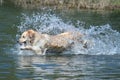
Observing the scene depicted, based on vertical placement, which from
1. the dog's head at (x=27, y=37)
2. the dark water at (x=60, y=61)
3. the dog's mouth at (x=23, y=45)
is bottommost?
the dark water at (x=60, y=61)

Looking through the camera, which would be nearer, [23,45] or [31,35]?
[31,35]

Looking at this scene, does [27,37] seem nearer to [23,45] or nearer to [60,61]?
[23,45]

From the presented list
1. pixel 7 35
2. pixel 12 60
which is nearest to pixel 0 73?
pixel 12 60

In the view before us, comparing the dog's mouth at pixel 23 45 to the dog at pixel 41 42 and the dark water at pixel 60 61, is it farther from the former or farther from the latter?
the dark water at pixel 60 61

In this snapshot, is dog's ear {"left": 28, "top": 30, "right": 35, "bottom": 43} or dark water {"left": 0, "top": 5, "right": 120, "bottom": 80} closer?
dark water {"left": 0, "top": 5, "right": 120, "bottom": 80}

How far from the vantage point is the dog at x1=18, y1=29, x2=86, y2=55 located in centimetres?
1703

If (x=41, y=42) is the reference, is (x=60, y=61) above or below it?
below

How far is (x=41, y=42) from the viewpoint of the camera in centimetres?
1723

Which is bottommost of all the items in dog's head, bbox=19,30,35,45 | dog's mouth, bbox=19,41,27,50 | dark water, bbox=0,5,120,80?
dark water, bbox=0,5,120,80

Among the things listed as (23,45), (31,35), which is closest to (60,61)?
(31,35)

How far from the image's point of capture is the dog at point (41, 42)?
671 inches

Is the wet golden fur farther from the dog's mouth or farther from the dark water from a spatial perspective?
the dark water

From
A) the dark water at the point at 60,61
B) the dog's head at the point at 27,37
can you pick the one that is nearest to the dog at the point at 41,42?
the dog's head at the point at 27,37

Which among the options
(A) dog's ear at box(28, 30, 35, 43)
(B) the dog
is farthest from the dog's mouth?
(A) dog's ear at box(28, 30, 35, 43)
